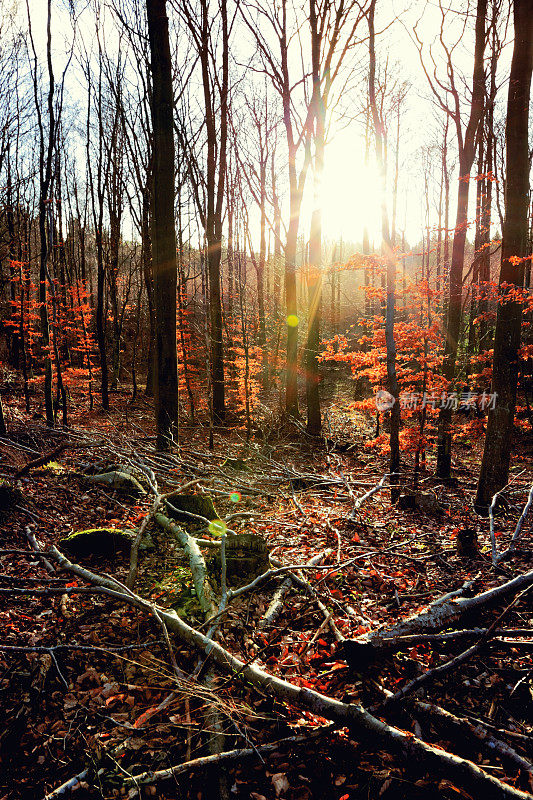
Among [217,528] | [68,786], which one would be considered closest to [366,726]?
[68,786]

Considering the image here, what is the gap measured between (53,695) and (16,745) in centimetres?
33

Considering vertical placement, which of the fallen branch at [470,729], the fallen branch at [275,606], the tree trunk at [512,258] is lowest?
the fallen branch at [275,606]

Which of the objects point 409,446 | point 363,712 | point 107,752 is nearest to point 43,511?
point 107,752

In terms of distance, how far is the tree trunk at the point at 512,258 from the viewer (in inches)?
234

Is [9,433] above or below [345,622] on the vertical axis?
above

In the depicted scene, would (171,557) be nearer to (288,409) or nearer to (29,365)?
(288,409)

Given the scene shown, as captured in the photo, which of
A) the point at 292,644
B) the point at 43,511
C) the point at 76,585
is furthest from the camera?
the point at 43,511

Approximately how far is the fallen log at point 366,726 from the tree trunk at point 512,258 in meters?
5.52

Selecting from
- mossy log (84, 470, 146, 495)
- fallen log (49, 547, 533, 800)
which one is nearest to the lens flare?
fallen log (49, 547, 533, 800)

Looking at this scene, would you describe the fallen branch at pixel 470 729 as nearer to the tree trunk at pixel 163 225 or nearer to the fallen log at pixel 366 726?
the fallen log at pixel 366 726

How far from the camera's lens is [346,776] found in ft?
6.57

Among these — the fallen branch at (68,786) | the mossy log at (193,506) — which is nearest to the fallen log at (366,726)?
the fallen branch at (68,786)

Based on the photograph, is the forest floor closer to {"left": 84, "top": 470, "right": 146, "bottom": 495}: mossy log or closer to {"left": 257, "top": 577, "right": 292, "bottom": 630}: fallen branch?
→ {"left": 257, "top": 577, "right": 292, "bottom": 630}: fallen branch

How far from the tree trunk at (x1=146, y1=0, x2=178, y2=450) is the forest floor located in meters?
2.54
